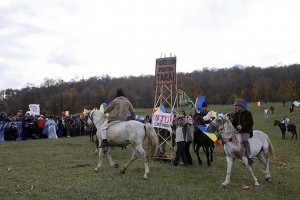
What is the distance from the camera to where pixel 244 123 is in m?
8.76

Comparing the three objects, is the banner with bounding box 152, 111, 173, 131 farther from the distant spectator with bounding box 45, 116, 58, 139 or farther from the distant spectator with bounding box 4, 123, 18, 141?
the distant spectator with bounding box 45, 116, 58, 139

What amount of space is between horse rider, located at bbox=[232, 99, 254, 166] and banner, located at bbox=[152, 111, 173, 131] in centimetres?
354

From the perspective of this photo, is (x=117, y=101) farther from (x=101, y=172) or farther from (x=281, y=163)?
(x=281, y=163)

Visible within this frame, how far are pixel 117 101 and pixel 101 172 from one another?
2.33m

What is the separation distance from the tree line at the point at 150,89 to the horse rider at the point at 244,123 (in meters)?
87.3

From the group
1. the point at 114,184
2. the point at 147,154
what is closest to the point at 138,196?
the point at 114,184

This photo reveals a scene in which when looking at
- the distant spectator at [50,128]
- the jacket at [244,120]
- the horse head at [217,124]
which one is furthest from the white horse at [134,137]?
the distant spectator at [50,128]

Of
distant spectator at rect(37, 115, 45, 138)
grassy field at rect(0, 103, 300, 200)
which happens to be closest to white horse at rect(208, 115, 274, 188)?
grassy field at rect(0, 103, 300, 200)

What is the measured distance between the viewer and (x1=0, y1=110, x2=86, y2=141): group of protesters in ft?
68.8

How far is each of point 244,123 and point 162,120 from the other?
420 centimetres

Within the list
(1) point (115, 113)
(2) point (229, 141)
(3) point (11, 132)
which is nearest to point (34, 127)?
(3) point (11, 132)

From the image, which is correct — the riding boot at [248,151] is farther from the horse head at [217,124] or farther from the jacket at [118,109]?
the jacket at [118,109]

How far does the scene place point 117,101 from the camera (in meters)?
10.0

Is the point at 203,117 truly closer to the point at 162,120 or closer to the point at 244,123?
the point at 162,120
